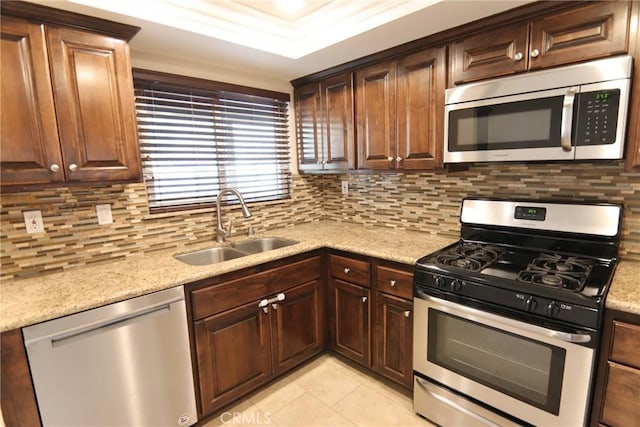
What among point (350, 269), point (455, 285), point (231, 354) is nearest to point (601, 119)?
point (455, 285)

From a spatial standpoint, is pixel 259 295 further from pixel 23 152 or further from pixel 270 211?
pixel 23 152

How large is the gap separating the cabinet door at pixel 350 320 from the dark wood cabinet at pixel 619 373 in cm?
117

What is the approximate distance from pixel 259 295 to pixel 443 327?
42.1 inches

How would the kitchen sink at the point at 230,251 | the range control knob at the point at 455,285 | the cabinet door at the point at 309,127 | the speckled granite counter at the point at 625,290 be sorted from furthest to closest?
the cabinet door at the point at 309,127 → the kitchen sink at the point at 230,251 → the range control knob at the point at 455,285 → the speckled granite counter at the point at 625,290

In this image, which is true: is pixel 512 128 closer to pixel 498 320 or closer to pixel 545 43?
pixel 545 43

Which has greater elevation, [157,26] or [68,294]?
[157,26]

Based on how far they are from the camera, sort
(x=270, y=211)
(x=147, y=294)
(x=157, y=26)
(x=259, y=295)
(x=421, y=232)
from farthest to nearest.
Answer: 1. (x=270, y=211)
2. (x=421, y=232)
3. (x=259, y=295)
4. (x=157, y=26)
5. (x=147, y=294)

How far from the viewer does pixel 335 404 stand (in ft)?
6.72

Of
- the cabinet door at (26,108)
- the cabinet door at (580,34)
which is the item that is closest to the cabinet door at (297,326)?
the cabinet door at (26,108)

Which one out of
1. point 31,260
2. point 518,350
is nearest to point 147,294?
point 31,260

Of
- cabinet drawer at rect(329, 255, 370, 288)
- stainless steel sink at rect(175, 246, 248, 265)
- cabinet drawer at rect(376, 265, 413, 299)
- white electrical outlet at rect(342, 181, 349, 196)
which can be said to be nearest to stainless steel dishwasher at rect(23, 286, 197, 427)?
stainless steel sink at rect(175, 246, 248, 265)

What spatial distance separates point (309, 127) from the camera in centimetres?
280

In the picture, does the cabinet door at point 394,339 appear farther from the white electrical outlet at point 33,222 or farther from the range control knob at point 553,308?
the white electrical outlet at point 33,222

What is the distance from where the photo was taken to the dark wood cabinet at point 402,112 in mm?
1998
